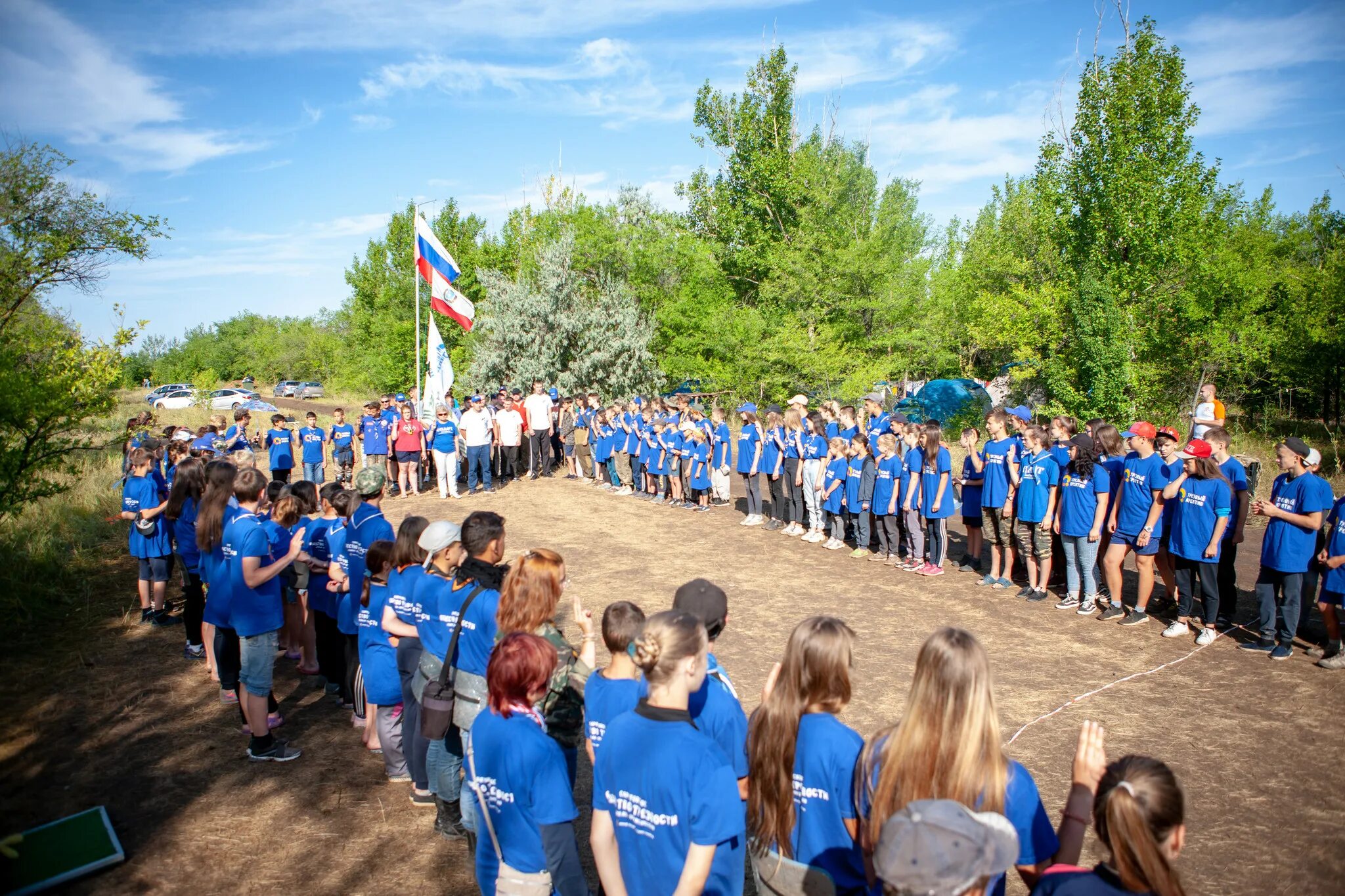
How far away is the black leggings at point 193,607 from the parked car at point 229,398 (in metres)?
37.6

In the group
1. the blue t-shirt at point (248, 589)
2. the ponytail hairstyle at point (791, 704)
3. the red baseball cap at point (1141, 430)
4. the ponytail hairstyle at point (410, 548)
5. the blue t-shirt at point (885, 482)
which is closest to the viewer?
the ponytail hairstyle at point (791, 704)

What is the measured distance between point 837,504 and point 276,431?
10.00 m

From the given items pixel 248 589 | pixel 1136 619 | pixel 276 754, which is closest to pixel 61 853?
pixel 276 754

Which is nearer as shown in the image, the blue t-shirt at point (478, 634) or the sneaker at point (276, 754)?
the blue t-shirt at point (478, 634)

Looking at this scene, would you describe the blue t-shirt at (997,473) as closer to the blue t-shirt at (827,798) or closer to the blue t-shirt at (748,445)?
the blue t-shirt at (748,445)

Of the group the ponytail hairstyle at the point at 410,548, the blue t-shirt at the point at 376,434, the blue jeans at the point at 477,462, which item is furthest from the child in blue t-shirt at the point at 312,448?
the ponytail hairstyle at the point at 410,548

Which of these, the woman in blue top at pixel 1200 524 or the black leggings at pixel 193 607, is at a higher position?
the woman in blue top at pixel 1200 524

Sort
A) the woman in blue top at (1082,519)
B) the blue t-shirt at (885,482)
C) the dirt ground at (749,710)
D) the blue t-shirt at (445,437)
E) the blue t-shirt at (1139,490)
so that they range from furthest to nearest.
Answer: the blue t-shirt at (445,437), the blue t-shirt at (885,482), the woman in blue top at (1082,519), the blue t-shirt at (1139,490), the dirt ground at (749,710)

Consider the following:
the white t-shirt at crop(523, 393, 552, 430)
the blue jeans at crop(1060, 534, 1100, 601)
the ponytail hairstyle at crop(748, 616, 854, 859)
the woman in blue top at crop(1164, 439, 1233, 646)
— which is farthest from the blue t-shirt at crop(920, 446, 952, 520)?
the white t-shirt at crop(523, 393, 552, 430)

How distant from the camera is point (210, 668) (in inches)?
289

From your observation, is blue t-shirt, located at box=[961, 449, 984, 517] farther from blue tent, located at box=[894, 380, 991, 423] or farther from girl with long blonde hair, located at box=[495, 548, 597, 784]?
blue tent, located at box=[894, 380, 991, 423]

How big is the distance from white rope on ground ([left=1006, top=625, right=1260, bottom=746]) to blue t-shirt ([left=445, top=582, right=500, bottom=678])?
407 centimetres

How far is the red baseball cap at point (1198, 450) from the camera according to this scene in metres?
7.55

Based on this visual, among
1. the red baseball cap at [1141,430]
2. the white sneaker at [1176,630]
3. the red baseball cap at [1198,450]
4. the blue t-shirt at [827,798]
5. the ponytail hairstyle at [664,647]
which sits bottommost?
the white sneaker at [1176,630]
